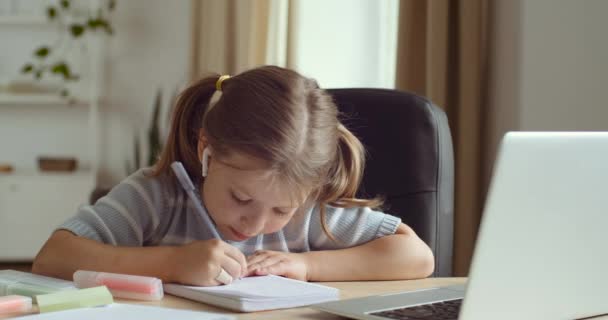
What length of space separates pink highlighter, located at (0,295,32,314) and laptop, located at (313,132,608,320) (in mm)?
349

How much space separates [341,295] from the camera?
1.21 meters

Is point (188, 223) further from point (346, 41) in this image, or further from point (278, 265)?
point (346, 41)

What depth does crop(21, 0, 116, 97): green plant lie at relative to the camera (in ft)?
14.5

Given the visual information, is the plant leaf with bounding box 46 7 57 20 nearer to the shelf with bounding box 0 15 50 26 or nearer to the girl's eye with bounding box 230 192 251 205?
the shelf with bounding box 0 15 50 26

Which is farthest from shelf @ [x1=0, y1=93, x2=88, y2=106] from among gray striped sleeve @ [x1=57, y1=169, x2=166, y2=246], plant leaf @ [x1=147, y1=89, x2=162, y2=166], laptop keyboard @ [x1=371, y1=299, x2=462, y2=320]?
laptop keyboard @ [x1=371, y1=299, x2=462, y2=320]

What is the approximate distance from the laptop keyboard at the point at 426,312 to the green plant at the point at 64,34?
3620mm

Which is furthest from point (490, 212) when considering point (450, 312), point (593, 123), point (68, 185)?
point (68, 185)

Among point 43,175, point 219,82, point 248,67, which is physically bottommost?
point 43,175

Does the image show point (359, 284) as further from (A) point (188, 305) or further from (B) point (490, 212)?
(B) point (490, 212)

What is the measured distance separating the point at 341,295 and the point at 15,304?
42 cm

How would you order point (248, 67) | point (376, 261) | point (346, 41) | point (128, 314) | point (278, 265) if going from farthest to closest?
point (248, 67), point (346, 41), point (376, 261), point (278, 265), point (128, 314)

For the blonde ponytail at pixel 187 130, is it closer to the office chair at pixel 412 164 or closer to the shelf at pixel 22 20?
the office chair at pixel 412 164

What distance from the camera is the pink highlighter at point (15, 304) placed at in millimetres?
994

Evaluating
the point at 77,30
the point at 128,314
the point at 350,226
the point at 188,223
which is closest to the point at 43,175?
the point at 77,30
